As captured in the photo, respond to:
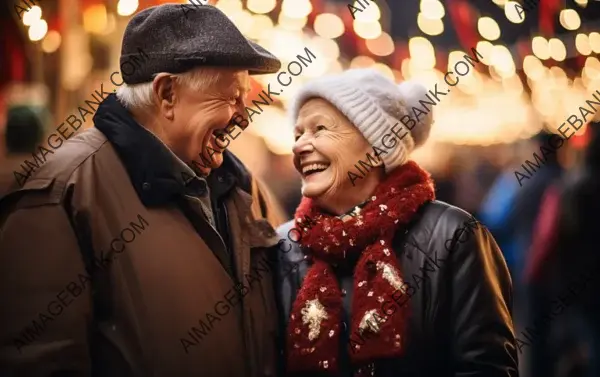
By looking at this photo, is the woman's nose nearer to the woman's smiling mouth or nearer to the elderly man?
the woman's smiling mouth

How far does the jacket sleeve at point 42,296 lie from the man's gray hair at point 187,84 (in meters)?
0.47

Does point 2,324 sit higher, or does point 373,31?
point 373,31

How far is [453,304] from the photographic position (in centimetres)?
234

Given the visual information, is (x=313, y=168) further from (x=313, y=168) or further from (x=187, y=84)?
(x=187, y=84)

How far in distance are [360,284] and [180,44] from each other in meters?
0.95

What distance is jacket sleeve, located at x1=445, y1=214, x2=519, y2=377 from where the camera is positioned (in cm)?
228

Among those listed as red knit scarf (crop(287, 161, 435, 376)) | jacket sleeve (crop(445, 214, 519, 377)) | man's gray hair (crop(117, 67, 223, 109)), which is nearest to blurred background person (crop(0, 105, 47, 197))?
man's gray hair (crop(117, 67, 223, 109))

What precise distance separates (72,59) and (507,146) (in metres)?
3.05

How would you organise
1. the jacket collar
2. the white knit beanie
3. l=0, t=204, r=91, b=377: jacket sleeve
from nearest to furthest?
l=0, t=204, r=91, b=377: jacket sleeve
the jacket collar
the white knit beanie

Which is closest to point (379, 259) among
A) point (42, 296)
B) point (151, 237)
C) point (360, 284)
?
point (360, 284)

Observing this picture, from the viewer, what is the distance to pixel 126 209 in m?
2.17

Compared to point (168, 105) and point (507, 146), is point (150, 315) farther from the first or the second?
point (507, 146)

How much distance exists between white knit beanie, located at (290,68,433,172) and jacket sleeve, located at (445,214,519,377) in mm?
373

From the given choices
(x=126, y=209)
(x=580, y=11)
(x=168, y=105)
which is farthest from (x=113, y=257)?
(x=580, y=11)
